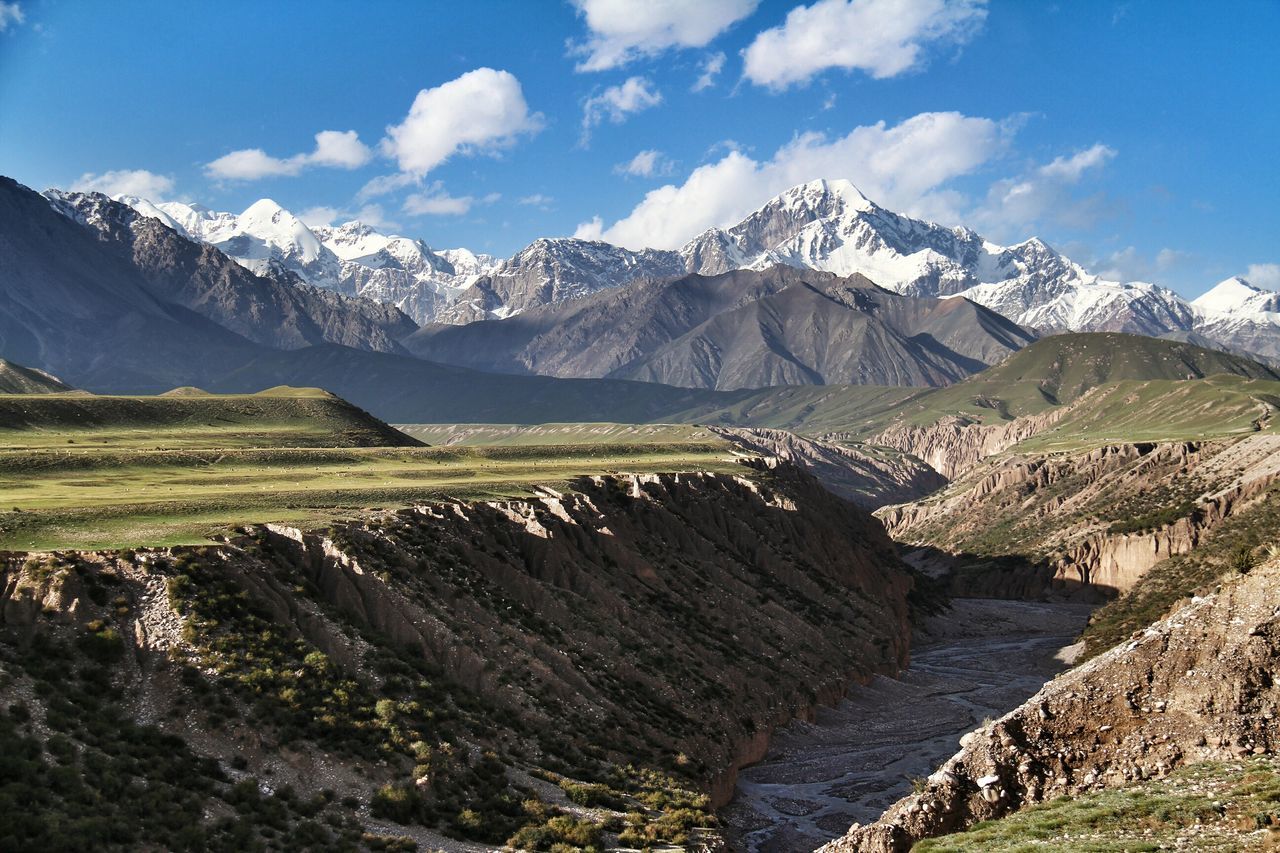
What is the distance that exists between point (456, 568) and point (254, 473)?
31319 millimetres

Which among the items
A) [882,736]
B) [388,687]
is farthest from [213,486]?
[882,736]

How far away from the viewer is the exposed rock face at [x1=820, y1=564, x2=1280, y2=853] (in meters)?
28.0

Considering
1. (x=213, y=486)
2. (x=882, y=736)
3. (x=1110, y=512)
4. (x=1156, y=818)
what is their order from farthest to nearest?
(x=1110, y=512) → (x=882, y=736) → (x=213, y=486) → (x=1156, y=818)

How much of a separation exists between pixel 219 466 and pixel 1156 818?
78445 mm

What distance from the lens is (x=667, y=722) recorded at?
5725 cm

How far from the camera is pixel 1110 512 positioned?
160m

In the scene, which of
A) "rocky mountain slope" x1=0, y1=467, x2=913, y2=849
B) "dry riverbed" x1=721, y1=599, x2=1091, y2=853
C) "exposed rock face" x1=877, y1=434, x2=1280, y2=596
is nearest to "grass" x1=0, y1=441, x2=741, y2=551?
"rocky mountain slope" x1=0, y1=467, x2=913, y2=849

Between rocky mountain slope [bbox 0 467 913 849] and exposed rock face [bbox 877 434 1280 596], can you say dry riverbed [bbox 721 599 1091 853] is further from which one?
exposed rock face [bbox 877 434 1280 596]

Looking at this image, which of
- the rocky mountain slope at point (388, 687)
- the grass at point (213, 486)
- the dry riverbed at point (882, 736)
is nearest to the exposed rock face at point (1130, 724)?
the rocky mountain slope at point (388, 687)

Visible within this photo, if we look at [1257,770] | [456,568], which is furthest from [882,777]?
[1257,770]

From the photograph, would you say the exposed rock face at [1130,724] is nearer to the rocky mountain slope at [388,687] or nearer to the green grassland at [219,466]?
the rocky mountain slope at [388,687]

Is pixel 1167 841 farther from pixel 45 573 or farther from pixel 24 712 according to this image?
pixel 45 573

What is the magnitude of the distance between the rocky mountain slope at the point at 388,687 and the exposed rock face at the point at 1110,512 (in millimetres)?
80274

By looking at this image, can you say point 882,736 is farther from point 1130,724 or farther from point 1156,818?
point 1156,818
